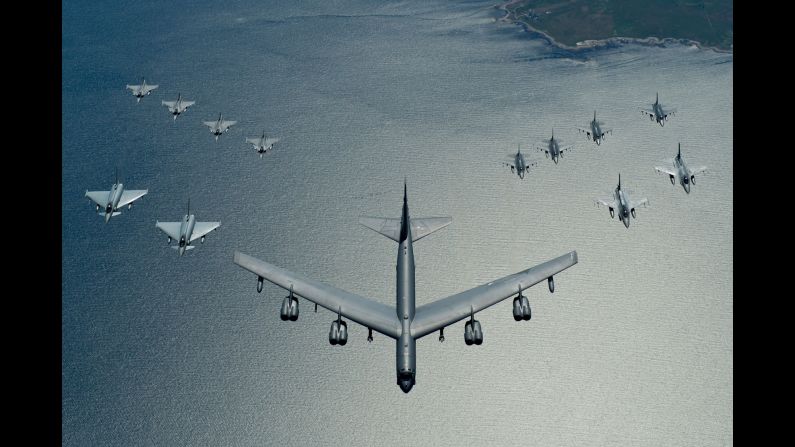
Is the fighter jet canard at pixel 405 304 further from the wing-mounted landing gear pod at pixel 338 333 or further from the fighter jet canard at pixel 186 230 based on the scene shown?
the fighter jet canard at pixel 186 230

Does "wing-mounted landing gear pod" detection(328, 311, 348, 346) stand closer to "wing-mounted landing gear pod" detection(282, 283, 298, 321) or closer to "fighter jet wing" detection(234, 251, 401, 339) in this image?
"fighter jet wing" detection(234, 251, 401, 339)

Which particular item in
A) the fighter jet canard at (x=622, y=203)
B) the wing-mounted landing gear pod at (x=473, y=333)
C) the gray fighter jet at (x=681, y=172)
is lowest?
the wing-mounted landing gear pod at (x=473, y=333)

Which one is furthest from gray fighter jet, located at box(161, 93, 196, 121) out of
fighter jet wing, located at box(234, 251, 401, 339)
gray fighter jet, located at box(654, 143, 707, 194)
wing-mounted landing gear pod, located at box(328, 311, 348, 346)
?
gray fighter jet, located at box(654, 143, 707, 194)

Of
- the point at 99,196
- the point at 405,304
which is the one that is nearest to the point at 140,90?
the point at 99,196

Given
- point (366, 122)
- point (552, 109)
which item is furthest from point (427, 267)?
point (552, 109)

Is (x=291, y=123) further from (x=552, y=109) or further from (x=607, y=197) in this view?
(x=607, y=197)

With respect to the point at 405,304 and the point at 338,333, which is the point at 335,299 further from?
the point at 405,304

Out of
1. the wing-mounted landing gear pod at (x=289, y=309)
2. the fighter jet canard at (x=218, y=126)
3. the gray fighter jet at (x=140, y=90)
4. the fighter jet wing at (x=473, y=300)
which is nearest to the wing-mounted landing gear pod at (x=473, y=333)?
the fighter jet wing at (x=473, y=300)
